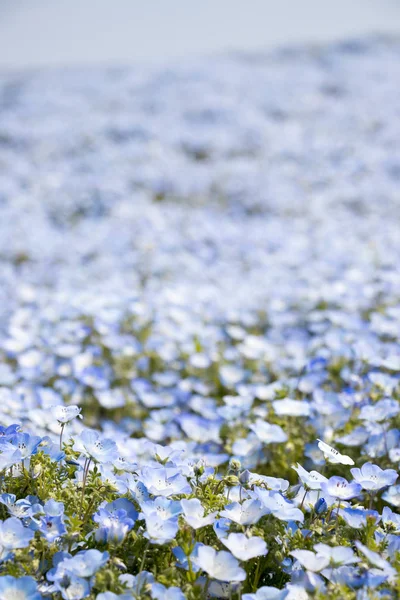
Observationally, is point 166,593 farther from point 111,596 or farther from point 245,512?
point 245,512

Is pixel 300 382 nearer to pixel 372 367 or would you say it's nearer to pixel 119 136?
pixel 372 367

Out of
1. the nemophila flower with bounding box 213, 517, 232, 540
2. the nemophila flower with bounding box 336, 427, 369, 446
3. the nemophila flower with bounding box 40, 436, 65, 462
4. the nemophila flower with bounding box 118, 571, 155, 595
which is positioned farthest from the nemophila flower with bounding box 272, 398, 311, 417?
the nemophila flower with bounding box 118, 571, 155, 595

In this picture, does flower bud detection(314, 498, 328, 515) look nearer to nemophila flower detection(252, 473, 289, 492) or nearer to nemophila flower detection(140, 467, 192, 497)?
nemophila flower detection(252, 473, 289, 492)

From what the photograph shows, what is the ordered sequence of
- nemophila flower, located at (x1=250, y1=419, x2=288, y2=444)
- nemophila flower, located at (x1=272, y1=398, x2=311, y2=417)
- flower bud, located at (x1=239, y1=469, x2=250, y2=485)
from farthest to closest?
nemophila flower, located at (x1=272, y1=398, x2=311, y2=417) < nemophila flower, located at (x1=250, y1=419, x2=288, y2=444) < flower bud, located at (x1=239, y1=469, x2=250, y2=485)

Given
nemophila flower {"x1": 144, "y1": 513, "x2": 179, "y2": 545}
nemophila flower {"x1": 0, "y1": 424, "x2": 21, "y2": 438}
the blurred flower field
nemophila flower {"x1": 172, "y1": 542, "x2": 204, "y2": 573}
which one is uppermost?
nemophila flower {"x1": 0, "y1": 424, "x2": 21, "y2": 438}

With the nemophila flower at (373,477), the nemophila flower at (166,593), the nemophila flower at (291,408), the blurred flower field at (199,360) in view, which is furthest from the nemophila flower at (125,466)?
the nemophila flower at (291,408)

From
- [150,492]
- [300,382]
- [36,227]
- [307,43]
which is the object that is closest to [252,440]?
[300,382]

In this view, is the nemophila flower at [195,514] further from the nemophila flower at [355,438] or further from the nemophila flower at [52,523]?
the nemophila flower at [355,438]
